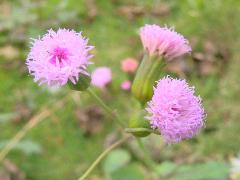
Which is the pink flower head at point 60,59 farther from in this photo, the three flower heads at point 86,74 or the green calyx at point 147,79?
the green calyx at point 147,79

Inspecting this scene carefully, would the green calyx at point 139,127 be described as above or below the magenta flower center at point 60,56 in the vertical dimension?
below

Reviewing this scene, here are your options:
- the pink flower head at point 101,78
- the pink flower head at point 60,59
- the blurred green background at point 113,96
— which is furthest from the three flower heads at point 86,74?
the pink flower head at point 101,78

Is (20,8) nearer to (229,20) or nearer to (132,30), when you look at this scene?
(132,30)

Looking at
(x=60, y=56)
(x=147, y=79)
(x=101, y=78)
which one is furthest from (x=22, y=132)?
(x=60, y=56)

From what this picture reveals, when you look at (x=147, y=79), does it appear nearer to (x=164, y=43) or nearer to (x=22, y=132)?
(x=164, y=43)

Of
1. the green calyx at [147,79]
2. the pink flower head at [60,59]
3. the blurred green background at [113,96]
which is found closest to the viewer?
the pink flower head at [60,59]

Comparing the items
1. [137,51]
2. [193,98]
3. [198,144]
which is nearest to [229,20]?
[137,51]

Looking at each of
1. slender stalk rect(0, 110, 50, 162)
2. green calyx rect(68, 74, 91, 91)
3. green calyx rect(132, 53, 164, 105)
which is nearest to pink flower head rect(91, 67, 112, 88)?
slender stalk rect(0, 110, 50, 162)

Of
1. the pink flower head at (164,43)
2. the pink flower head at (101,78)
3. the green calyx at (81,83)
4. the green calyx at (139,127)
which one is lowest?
the green calyx at (139,127)
